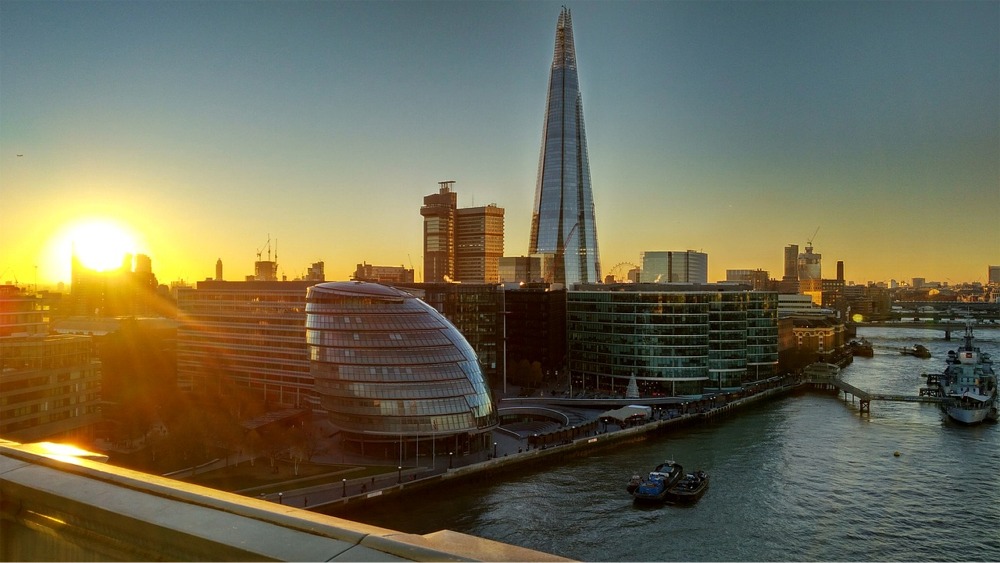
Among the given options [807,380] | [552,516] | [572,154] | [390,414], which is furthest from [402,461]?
[572,154]

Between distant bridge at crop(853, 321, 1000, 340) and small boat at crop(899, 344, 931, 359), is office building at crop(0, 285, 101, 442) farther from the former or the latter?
distant bridge at crop(853, 321, 1000, 340)

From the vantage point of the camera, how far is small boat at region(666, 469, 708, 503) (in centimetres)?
2974

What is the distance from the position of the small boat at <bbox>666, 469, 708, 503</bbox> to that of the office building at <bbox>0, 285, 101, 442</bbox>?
30968mm

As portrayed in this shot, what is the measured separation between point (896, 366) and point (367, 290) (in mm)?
71194

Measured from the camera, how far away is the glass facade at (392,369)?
35219mm

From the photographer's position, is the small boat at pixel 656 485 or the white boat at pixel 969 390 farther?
the white boat at pixel 969 390

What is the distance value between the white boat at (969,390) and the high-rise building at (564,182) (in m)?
57.5

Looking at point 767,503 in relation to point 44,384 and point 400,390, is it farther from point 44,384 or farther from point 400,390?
point 44,384

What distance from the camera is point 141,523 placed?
251cm

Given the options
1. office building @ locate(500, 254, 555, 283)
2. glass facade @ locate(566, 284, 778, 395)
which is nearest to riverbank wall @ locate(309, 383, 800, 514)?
glass facade @ locate(566, 284, 778, 395)

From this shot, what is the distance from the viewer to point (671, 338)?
192 feet

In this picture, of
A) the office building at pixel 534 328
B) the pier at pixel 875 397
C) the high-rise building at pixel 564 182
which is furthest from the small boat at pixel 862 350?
the office building at pixel 534 328

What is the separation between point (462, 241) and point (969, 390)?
12886 cm

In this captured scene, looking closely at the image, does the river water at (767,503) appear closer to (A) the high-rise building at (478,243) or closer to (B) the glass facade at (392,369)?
(B) the glass facade at (392,369)
